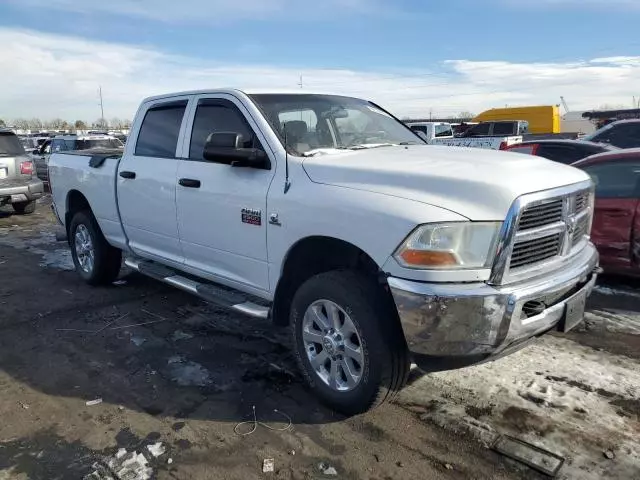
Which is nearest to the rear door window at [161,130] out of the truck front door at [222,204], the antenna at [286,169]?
the truck front door at [222,204]

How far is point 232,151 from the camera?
3645 mm

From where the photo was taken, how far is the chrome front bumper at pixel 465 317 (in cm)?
274

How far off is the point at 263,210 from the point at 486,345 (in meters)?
1.67

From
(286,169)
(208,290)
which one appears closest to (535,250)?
(286,169)

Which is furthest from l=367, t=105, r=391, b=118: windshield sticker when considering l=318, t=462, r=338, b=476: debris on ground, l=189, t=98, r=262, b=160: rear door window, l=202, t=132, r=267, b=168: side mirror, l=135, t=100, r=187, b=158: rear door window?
l=318, t=462, r=338, b=476: debris on ground

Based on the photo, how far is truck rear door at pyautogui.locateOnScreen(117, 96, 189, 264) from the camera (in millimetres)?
4629

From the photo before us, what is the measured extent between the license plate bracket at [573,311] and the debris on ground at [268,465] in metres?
1.82

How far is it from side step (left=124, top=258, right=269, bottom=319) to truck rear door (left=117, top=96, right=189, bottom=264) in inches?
4.6

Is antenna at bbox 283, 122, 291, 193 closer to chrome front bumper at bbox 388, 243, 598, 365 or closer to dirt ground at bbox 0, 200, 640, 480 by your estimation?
chrome front bumper at bbox 388, 243, 598, 365

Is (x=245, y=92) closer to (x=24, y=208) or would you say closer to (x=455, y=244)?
(x=455, y=244)

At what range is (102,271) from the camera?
6098mm

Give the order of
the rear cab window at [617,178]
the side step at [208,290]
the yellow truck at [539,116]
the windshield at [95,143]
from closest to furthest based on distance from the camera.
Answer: the side step at [208,290]
the rear cab window at [617,178]
the windshield at [95,143]
the yellow truck at [539,116]

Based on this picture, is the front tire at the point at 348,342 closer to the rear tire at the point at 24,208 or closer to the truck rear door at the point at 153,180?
the truck rear door at the point at 153,180

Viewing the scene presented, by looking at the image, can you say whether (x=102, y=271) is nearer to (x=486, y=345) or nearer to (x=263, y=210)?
(x=263, y=210)
